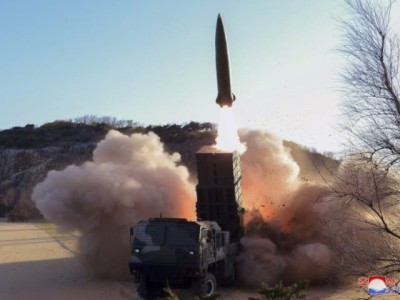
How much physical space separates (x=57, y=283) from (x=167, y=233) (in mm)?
4751

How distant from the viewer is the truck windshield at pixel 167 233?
13492 millimetres

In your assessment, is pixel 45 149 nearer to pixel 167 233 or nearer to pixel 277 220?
pixel 277 220

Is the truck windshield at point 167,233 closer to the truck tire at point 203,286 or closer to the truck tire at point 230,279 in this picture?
the truck tire at point 203,286

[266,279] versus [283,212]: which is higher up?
[283,212]

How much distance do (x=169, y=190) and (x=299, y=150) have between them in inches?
680

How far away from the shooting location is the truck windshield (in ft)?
44.3

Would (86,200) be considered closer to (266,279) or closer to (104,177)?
(104,177)

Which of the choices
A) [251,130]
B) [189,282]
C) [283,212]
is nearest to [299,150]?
[251,130]

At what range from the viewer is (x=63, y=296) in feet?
46.7

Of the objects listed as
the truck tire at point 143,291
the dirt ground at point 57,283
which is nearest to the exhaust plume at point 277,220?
the dirt ground at point 57,283

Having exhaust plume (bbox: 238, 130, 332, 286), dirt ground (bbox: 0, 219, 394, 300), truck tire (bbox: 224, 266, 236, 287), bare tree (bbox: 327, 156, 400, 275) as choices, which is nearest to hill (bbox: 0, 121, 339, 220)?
dirt ground (bbox: 0, 219, 394, 300)

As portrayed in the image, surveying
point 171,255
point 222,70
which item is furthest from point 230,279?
point 222,70

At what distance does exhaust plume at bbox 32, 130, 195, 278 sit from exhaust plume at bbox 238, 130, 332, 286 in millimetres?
2656

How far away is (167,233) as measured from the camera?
1362 cm
